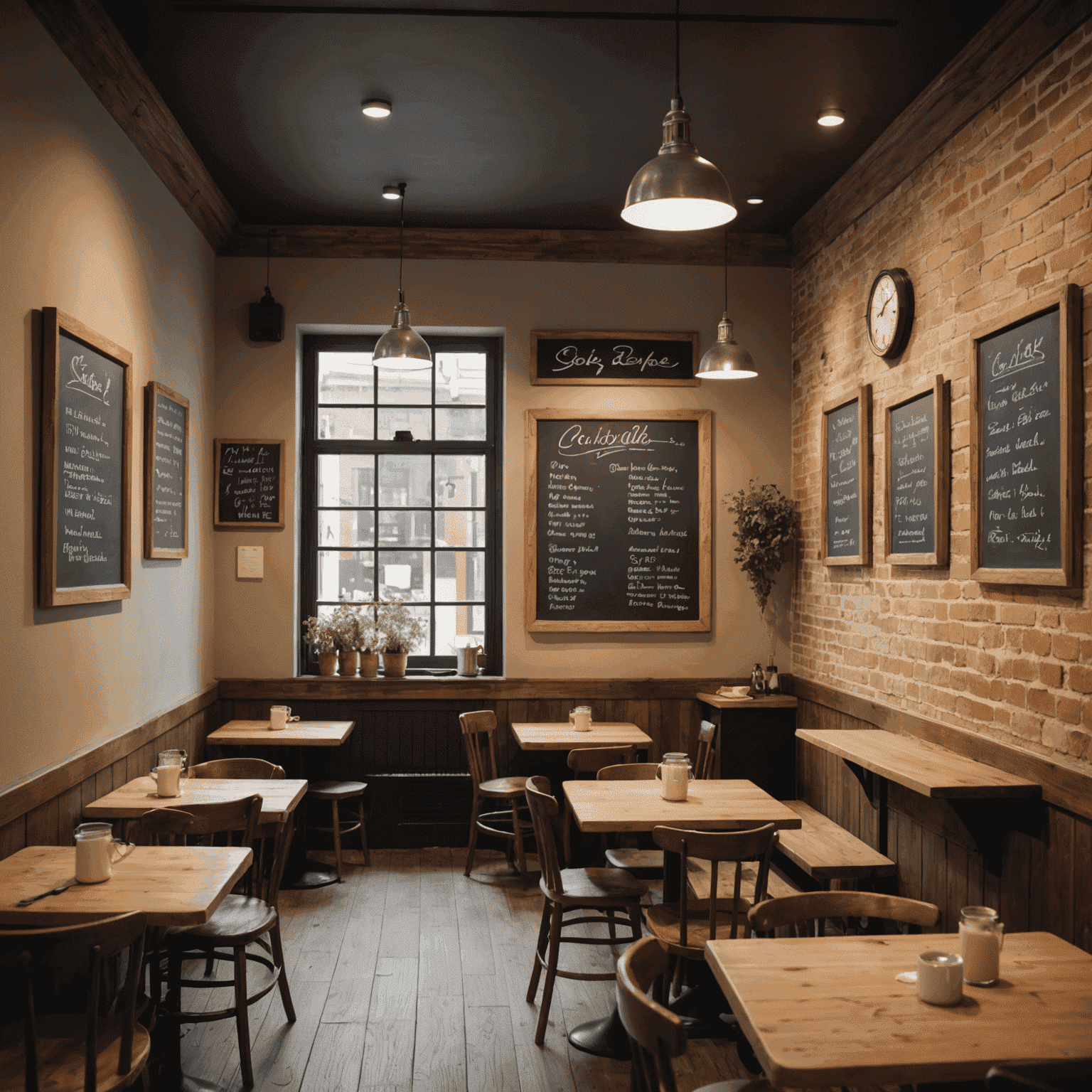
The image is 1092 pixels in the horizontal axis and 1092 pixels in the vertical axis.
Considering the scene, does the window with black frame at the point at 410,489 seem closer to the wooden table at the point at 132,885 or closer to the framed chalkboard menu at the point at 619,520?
the framed chalkboard menu at the point at 619,520

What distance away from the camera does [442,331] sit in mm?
6004

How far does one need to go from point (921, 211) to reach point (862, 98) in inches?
21.2

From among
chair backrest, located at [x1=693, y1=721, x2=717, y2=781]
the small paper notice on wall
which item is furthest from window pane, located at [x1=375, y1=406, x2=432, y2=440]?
chair backrest, located at [x1=693, y1=721, x2=717, y2=781]

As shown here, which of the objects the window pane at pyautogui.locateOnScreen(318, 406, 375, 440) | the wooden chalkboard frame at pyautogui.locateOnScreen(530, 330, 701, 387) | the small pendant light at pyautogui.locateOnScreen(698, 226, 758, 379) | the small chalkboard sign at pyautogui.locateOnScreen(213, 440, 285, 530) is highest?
the wooden chalkboard frame at pyautogui.locateOnScreen(530, 330, 701, 387)

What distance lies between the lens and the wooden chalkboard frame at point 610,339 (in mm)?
5867

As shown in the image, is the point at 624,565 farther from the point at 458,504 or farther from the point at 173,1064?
the point at 173,1064

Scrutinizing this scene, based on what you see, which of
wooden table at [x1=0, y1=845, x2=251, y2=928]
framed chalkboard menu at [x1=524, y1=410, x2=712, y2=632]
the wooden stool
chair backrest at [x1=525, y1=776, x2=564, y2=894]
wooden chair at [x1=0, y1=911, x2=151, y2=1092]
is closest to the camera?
wooden chair at [x1=0, y1=911, x2=151, y2=1092]

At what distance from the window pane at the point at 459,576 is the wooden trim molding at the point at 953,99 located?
9.01 ft

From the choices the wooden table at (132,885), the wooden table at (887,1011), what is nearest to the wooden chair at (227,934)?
the wooden table at (132,885)

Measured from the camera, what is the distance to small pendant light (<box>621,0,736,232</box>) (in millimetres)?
2658

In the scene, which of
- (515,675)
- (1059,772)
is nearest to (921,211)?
(1059,772)

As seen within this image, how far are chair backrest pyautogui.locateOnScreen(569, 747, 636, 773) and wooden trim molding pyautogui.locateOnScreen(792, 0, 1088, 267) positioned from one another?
2892mm

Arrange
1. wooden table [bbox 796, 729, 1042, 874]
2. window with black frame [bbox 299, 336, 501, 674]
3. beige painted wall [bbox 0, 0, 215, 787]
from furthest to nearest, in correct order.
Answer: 1. window with black frame [bbox 299, 336, 501, 674]
2. wooden table [bbox 796, 729, 1042, 874]
3. beige painted wall [bbox 0, 0, 215, 787]

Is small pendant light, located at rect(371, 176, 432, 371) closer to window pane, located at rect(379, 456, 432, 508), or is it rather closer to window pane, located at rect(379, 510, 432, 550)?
window pane, located at rect(379, 456, 432, 508)
